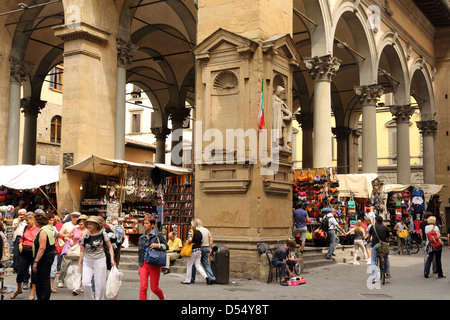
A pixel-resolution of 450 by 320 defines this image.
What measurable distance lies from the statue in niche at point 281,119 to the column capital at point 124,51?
5.88 m

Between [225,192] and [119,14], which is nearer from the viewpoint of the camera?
[225,192]

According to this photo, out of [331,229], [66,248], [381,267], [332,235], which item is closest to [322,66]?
[331,229]

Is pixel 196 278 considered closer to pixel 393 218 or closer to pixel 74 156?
pixel 74 156

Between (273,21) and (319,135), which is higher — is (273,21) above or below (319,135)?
above

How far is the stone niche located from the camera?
39.3 ft

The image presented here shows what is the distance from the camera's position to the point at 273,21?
12.9m

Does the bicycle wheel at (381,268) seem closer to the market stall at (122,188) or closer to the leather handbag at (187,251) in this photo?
the leather handbag at (187,251)

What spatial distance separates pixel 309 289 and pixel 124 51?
9.53 m

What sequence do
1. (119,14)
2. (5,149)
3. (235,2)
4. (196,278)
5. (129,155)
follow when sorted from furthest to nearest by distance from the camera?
(129,155), (5,149), (119,14), (235,2), (196,278)

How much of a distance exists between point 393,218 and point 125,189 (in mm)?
11551

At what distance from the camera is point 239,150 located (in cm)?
1207

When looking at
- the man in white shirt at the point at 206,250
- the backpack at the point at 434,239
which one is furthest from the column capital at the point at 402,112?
the man in white shirt at the point at 206,250

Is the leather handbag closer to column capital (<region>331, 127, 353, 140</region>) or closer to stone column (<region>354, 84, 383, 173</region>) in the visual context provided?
stone column (<region>354, 84, 383, 173</region>)
